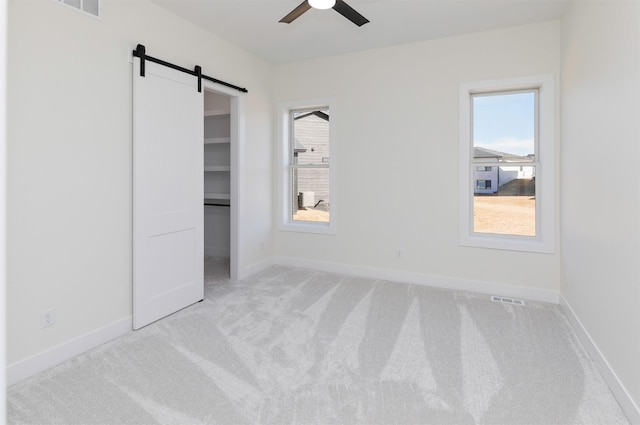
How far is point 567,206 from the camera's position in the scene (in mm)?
3148

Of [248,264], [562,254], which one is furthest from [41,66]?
[562,254]

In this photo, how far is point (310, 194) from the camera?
488 cm

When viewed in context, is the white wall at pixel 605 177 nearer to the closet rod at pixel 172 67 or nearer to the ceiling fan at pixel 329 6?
the ceiling fan at pixel 329 6

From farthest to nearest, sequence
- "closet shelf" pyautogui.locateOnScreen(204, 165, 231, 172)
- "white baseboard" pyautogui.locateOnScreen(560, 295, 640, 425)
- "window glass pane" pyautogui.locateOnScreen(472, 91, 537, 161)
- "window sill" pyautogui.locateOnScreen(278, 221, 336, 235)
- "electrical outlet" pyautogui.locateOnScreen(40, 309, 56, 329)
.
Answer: "closet shelf" pyautogui.locateOnScreen(204, 165, 231, 172)
"window sill" pyautogui.locateOnScreen(278, 221, 336, 235)
"window glass pane" pyautogui.locateOnScreen(472, 91, 537, 161)
"electrical outlet" pyautogui.locateOnScreen(40, 309, 56, 329)
"white baseboard" pyautogui.locateOnScreen(560, 295, 640, 425)

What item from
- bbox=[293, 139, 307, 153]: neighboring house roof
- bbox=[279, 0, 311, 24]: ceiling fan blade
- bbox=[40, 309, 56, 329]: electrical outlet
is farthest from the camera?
bbox=[293, 139, 307, 153]: neighboring house roof

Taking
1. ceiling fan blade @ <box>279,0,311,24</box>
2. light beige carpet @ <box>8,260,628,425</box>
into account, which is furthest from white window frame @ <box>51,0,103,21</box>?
light beige carpet @ <box>8,260,628,425</box>

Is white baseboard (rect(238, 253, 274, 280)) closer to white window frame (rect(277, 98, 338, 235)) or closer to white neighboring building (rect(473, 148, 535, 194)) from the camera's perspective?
white window frame (rect(277, 98, 338, 235))

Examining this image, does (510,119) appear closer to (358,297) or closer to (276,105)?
(358,297)

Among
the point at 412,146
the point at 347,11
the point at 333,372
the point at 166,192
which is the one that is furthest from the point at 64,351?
the point at 412,146

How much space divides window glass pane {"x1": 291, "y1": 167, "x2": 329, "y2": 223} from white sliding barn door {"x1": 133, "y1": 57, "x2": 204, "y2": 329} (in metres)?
1.70

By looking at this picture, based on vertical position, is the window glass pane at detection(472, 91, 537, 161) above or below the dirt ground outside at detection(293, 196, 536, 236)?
above

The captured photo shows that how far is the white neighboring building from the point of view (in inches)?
146

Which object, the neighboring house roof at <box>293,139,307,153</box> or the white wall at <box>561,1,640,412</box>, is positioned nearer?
the white wall at <box>561,1,640,412</box>

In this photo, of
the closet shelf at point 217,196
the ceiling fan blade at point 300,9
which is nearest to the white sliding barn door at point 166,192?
the ceiling fan blade at point 300,9
